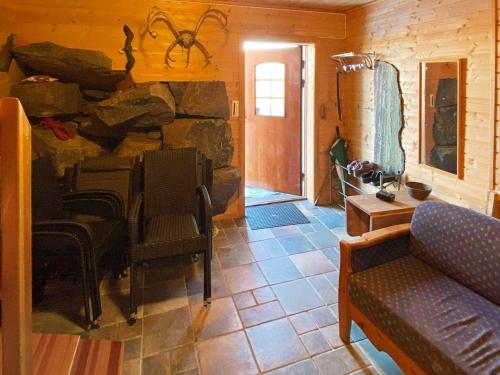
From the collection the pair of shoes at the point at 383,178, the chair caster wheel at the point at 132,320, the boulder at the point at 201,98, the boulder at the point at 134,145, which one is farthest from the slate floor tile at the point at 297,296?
the boulder at the point at 201,98

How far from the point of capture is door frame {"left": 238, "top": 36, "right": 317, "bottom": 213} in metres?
3.80

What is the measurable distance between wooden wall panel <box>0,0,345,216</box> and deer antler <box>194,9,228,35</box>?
0.16 ft

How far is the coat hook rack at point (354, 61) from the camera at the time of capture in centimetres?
362

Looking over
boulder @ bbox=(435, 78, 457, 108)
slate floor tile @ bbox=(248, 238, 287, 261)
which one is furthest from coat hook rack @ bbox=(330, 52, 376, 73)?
slate floor tile @ bbox=(248, 238, 287, 261)

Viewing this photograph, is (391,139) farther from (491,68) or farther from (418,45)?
(491,68)

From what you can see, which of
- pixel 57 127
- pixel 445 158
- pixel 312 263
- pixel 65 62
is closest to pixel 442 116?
pixel 445 158

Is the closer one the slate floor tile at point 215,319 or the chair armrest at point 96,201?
the slate floor tile at point 215,319

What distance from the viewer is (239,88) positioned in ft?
12.3

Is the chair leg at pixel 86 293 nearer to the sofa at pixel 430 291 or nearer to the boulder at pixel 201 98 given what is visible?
the sofa at pixel 430 291

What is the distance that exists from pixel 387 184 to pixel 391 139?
449 millimetres

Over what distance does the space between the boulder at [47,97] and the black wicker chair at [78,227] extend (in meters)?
0.55

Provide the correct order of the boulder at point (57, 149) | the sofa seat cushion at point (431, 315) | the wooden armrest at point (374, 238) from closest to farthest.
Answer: the sofa seat cushion at point (431, 315), the wooden armrest at point (374, 238), the boulder at point (57, 149)

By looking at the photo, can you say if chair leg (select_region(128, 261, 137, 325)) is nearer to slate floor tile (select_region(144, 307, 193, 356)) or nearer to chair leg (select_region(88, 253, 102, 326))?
slate floor tile (select_region(144, 307, 193, 356))

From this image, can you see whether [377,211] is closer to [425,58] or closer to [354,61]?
[425,58]
